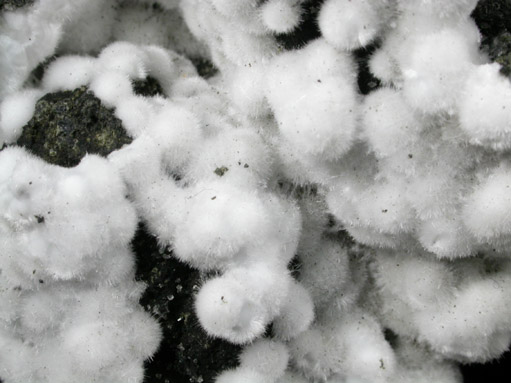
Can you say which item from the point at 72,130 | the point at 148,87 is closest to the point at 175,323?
the point at 72,130

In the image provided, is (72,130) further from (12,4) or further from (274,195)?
(274,195)

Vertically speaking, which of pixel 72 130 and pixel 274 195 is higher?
pixel 274 195

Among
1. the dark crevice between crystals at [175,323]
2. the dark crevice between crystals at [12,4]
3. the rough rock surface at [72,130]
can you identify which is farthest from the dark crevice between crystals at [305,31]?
the dark crevice between crystals at [12,4]

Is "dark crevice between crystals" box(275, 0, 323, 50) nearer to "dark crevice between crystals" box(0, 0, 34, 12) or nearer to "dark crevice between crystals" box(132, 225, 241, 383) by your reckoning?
"dark crevice between crystals" box(132, 225, 241, 383)

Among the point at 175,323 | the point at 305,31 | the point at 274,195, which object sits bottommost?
the point at 175,323

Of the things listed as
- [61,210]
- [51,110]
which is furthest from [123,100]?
[61,210]

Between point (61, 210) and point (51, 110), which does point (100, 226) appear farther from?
point (51, 110)

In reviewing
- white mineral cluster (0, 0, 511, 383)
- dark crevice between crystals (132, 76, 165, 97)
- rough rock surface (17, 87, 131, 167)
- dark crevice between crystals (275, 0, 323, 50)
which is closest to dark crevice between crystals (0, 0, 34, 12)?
white mineral cluster (0, 0, 511, 383)

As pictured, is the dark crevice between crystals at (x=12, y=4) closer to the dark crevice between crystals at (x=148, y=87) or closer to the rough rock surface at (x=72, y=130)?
the rough rock surface at (x=72, y=130)
